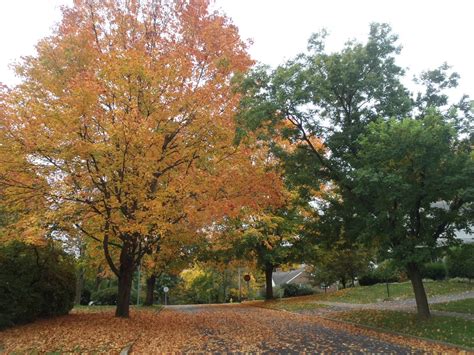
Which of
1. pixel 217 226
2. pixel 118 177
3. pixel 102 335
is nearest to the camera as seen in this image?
pixel 102 335

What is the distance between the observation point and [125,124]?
10602 mm

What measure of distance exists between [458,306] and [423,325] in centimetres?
383

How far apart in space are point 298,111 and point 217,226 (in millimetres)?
6457

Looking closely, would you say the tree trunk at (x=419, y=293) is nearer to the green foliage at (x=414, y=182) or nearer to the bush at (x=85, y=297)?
the green foliage at (x=414, y=182)

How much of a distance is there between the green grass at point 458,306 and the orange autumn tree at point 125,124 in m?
8.02

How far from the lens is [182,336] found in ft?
39.3

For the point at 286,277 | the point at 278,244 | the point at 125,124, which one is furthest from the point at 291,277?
the point at 125,124

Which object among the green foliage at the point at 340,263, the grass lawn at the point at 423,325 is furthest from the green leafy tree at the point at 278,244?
the grass lawn at the point at 423,325

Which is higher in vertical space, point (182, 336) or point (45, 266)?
point (45, 266)

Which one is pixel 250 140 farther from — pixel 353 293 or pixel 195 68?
pixel 353 293

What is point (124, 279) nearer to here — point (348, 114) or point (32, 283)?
point (32, 283)

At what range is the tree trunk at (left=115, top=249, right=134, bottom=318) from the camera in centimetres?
1527

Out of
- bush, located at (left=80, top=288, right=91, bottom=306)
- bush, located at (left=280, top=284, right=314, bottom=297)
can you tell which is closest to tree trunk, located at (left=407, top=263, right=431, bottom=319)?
bush, located at (left=280, top=284, right=314, bottom=297)

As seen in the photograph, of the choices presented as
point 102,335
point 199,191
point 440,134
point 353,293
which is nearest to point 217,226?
point 199,191
